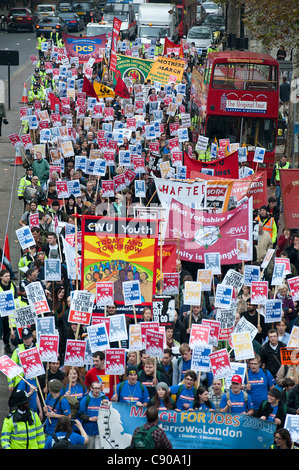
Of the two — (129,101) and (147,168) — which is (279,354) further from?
(129,101)

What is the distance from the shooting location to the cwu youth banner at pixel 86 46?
1204 inches

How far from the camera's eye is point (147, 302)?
1155 centimetres

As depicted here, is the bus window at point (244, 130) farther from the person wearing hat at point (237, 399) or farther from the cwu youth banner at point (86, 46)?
the person wearing hat at point (237, 399)

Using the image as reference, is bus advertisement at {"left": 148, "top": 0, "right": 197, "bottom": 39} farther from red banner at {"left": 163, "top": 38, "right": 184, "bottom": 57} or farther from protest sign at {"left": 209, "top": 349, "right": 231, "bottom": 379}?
protest sign at {"left": 209, "top": 349, "right": 231, "bottom": 379}

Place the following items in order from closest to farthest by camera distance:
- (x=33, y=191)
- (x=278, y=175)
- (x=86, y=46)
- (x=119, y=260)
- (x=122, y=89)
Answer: (x=119, y=260) → (x=33, y=191) → (x=278, y=175) → (x=122, y=89) → (x=86, y=46)

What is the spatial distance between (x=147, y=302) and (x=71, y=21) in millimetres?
40511

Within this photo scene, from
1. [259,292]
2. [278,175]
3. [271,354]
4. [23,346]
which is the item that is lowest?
[278,175]

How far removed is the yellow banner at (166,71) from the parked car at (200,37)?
13202 mm

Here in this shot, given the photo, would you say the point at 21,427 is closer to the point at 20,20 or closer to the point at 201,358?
the point at 201,358

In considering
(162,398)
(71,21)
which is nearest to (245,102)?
(162,398)

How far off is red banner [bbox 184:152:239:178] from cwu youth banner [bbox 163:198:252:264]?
10.2 feet

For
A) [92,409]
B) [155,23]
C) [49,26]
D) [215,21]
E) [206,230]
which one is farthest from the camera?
[215,21]

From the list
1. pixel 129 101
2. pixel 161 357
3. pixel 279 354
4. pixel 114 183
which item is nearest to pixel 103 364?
pixel 161 357
